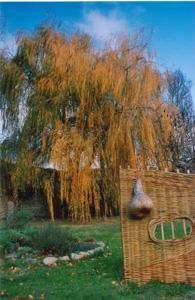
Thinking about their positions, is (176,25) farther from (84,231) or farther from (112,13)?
(84,231)

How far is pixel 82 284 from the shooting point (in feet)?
18.1

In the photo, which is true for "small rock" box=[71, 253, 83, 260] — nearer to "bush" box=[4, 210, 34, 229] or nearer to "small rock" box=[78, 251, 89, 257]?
"small rock" box=[78, 251, 89, 257]

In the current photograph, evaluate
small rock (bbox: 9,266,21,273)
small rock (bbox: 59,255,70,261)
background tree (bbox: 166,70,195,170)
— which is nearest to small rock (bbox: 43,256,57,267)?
small rock (bbox: 59,255,70,261)

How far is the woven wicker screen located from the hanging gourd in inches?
3.4

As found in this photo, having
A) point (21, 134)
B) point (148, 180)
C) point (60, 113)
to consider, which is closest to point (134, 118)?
point (60, 113)

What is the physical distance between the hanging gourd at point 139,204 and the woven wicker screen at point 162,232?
86mm

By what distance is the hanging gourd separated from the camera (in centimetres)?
536

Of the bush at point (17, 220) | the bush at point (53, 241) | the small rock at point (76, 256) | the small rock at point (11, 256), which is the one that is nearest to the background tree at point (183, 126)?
the bush at point (17, 220)

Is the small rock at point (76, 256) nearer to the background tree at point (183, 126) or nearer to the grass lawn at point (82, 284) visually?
the grass lawn at point (82, 284)

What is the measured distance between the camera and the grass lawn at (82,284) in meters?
4.89

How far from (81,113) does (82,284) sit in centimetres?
962

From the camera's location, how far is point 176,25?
6.74 m

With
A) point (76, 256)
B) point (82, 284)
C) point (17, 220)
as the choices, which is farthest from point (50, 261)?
point (17, 220)

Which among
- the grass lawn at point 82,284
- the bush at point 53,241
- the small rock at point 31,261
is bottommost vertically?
the grass lawn at point 82,284
